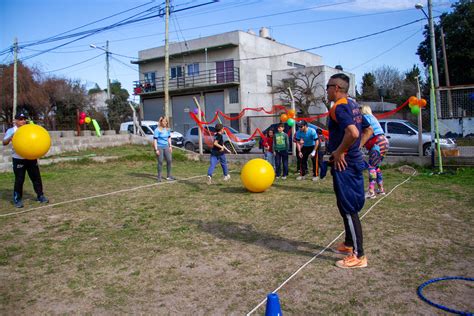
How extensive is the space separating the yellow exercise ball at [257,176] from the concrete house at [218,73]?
23.3 metres

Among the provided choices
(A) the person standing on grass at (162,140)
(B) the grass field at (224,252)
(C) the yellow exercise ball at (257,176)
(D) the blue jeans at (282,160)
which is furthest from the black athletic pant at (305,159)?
(A) the person standing on grass at (162,140)

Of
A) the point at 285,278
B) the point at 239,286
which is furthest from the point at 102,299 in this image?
the point at 285,278

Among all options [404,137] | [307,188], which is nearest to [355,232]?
[307,188]

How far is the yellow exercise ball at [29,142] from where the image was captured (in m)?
7.36

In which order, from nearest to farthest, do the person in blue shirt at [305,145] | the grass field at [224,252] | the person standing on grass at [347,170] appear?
1. the grass field at [224,252]
2. the person standing on grass at [347,170]
3. the person in blue shirt at [305,145]

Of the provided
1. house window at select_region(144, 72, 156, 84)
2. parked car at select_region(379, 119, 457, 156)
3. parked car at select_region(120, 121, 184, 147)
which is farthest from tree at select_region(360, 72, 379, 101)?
parked car at select_region(379, 119, 457, 156)

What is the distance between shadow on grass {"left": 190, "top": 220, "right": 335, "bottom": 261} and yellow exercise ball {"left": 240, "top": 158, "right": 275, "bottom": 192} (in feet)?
7.62

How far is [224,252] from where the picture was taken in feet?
16.2

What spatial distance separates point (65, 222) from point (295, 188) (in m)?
5.26

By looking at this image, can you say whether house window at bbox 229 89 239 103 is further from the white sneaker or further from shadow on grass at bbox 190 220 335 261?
shadow on grass at bbox 190 220 335 261

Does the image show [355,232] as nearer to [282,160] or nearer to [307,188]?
[307,188]

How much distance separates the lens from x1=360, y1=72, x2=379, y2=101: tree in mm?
51987

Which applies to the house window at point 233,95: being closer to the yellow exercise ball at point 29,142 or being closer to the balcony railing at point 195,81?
the balcony railing at point 195,81

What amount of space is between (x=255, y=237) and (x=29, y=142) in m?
4.76
